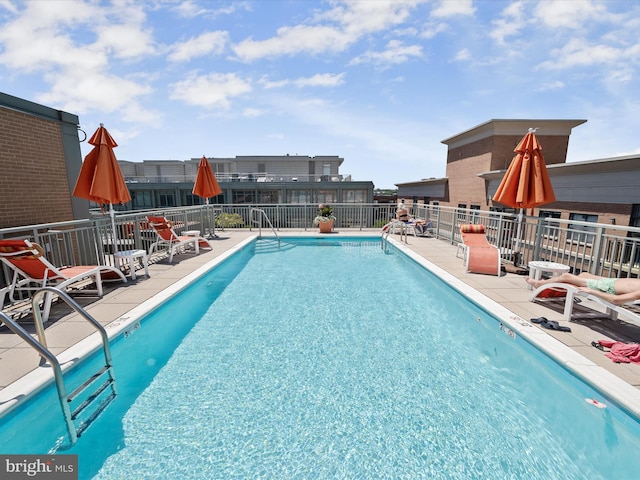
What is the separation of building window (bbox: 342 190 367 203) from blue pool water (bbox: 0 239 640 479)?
2220 centimetres

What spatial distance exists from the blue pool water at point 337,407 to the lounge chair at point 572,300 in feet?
3.02

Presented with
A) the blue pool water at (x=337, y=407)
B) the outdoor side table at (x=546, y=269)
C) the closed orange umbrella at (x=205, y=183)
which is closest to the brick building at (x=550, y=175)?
the outdoor side table at (x=546, y=269)

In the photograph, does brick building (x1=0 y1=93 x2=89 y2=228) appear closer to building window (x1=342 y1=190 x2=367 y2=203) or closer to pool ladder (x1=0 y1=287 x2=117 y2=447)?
pool ladder (x1=0 y1=287 x2=117 y2=447)

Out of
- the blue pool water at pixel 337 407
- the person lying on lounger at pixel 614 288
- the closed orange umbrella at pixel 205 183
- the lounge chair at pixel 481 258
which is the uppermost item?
the closed orange umbrella at pixel 205 183

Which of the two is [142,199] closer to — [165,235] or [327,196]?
[327,196]

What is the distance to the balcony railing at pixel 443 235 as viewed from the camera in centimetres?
472

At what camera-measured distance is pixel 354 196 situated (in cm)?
2681

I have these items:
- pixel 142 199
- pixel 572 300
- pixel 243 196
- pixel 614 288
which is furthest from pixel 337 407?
pixel 142 199

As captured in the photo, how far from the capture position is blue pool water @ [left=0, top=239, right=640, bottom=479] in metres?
2.24

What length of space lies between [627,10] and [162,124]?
18773 mm

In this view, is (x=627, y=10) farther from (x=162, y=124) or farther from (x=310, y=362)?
(x=162, y=124)

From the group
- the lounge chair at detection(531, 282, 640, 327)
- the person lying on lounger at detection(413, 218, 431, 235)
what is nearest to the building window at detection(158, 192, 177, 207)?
the person lying on lounger at detection(413, 218, 431, 235)

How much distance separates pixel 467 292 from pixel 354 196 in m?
22.2

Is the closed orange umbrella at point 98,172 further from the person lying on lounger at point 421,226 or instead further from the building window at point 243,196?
the building window at point 243,196
